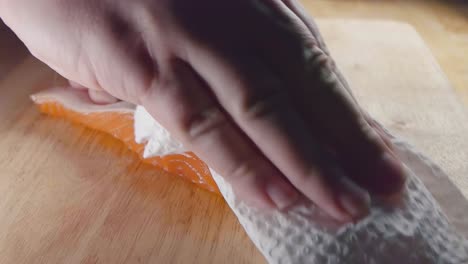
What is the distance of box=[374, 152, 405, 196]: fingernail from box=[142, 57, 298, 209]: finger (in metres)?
0.10

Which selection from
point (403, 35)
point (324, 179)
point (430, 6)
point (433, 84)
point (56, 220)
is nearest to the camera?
point (324, 179)

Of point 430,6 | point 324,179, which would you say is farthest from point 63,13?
point 430,6

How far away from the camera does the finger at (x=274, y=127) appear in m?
0.50

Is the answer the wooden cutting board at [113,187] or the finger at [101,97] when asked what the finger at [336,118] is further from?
the finger at [101,97]

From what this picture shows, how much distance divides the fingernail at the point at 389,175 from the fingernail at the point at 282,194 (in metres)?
0.08

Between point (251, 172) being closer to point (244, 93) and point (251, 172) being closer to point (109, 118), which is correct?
point (244, 93)

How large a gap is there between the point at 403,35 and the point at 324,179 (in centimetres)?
62

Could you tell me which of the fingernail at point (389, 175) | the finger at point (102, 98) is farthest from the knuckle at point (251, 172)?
the finger at point (102, 98)

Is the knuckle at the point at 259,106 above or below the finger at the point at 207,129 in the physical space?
above

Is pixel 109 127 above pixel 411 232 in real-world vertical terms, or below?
below

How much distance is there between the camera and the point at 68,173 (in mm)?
679

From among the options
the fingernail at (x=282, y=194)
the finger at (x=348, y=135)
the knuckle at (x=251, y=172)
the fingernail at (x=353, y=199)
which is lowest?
the fingernail at (x=282, y=194)

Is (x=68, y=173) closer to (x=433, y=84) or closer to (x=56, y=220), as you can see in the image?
(x=56, y=220)

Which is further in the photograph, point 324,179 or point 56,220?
point 56,220
